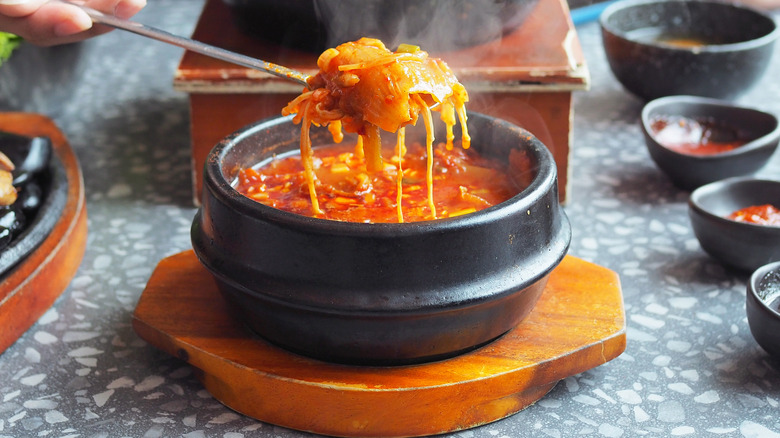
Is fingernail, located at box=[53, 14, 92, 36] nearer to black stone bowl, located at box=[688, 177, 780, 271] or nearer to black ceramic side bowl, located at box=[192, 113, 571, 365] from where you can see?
black ceramic side bowl, located at box=[192, 113, 571, 365]

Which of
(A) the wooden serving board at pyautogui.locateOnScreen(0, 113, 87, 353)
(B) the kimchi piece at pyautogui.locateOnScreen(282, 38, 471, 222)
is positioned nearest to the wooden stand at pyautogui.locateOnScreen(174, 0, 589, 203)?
(A) the wooden serving board at pyautogui.locateOnScreen(0, 113, 87, 353)

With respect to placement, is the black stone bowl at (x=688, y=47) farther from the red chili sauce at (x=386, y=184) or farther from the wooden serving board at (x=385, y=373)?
the wooden serving board at (x=385, y=373)

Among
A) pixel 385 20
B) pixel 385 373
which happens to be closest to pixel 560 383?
pixel 385 373

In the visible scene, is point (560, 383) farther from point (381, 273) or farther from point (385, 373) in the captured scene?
point (381, 273)

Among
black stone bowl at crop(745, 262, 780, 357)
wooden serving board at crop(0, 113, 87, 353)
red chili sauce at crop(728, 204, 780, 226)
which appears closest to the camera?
black stone bowl at crop(745, 262, 780, 357)

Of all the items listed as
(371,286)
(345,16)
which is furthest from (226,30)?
(371,286)

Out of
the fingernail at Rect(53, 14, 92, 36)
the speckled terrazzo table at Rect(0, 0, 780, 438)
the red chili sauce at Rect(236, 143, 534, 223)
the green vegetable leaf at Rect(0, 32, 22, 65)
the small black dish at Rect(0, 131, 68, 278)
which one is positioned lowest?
the speckled terrazzo table at Rect(0, 0, 780, 438)
